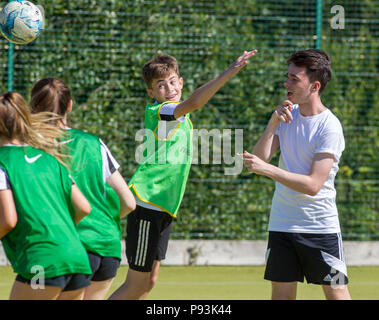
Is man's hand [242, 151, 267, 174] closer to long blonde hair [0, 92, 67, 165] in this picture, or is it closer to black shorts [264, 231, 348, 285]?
black shorts [264, 231, 348, 285]

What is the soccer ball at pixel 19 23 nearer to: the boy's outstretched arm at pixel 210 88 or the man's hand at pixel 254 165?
the boy's outstretched arm at pixel 210 88

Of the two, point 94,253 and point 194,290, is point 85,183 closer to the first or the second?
point 94,253

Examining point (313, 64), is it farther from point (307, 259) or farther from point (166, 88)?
point (166, 88)

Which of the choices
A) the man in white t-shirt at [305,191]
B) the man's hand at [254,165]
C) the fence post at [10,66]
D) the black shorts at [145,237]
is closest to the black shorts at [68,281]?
the man's hand at [254,165]

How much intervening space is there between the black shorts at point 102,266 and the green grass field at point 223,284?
244cm

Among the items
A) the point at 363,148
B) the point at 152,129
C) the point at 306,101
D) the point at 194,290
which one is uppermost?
the point at 306,101

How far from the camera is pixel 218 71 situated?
8.43 metres

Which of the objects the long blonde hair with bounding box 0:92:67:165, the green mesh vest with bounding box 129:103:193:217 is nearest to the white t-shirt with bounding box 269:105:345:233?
the green mesh vest with bounding box 129:103:193:217

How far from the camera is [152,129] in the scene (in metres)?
5.14

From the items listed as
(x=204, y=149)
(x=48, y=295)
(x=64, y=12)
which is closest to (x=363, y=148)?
(x=204, y=149)

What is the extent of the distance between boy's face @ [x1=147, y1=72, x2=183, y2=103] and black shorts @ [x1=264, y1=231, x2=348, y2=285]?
4.86ft

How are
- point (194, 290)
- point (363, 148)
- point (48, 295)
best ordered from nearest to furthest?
point (48, 295)
point (194, 290)
point (363, 148)

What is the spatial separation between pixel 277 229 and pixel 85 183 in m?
1.31

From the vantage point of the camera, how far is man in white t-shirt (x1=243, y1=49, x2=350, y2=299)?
416 centimetres
